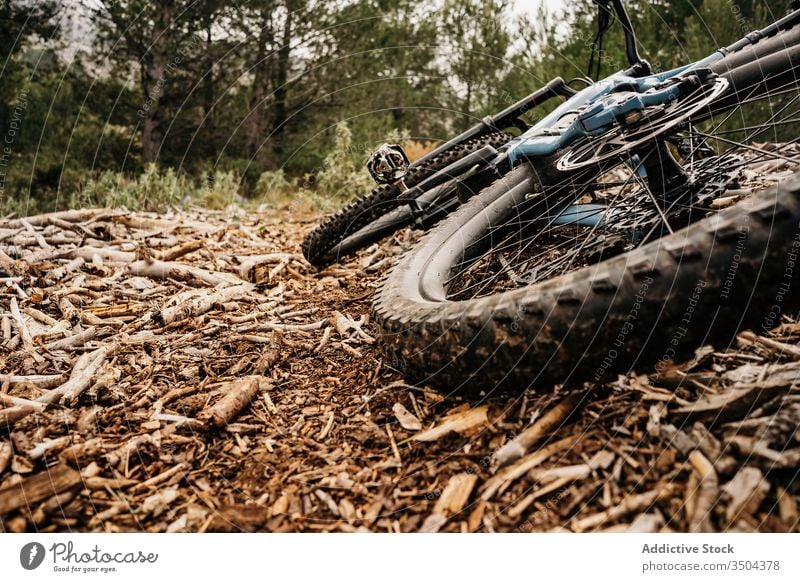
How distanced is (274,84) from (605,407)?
24.8ft

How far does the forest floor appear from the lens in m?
1.00

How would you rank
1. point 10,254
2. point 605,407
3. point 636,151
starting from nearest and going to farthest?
point 605,407 → point 636,151 → point 10,254

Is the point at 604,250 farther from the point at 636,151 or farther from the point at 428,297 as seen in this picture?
the point at 428,297

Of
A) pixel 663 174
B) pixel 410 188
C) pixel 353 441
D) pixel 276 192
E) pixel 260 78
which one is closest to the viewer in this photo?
pixel 353 441

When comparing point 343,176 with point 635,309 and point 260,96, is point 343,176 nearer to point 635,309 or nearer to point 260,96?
point 260,96

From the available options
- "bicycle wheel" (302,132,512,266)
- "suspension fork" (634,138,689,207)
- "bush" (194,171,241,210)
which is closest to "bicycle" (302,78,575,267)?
"bicycle wheel" (302,132,512,266)

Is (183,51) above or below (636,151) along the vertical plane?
above

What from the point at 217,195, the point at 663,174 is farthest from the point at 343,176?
the point at 663,174

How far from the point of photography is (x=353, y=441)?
4.45ft

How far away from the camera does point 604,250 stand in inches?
72.7

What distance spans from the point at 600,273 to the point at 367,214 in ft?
6.35
